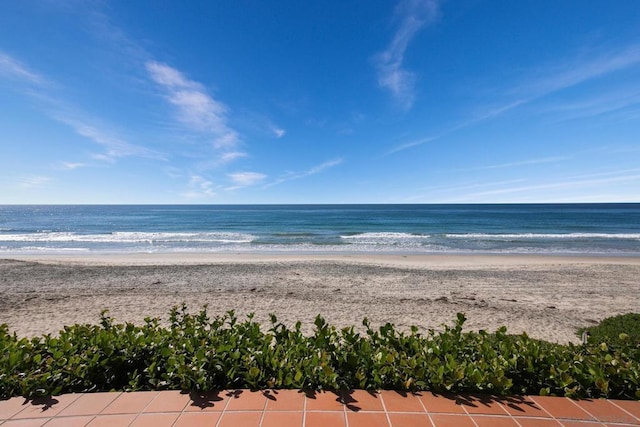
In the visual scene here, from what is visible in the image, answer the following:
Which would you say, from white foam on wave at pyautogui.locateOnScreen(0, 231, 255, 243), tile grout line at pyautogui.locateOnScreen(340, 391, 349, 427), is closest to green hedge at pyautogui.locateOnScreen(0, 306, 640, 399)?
tile grout line at pyautogui.locateOnScreen(340, 391, 349, 427)

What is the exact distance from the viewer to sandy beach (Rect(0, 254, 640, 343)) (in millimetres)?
7652

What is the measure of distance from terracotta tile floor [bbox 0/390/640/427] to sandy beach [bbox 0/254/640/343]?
184 inches

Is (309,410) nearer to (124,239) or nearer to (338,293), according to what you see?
(338,293)

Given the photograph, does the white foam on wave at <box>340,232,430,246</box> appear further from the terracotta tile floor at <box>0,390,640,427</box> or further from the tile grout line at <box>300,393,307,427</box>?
the tile grout line at <box>300,393,307,427</box>

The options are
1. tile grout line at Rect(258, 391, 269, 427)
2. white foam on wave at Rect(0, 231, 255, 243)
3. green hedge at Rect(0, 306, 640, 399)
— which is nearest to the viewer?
tile grout line at Rect(258, 391, 269, 427)

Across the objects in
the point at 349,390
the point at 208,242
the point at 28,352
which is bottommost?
the point at 208,242

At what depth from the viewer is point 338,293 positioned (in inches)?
400

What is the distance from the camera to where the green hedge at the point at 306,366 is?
261 cm

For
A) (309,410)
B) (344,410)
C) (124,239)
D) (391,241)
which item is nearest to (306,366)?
(309,410)

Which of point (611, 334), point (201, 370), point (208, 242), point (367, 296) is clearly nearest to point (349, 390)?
point (201, 370)

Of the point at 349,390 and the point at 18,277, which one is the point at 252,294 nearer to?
the point at 349,390

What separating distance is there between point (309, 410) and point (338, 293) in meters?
7.91

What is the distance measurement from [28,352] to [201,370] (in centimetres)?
199

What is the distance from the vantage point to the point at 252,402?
2471 millimetres
